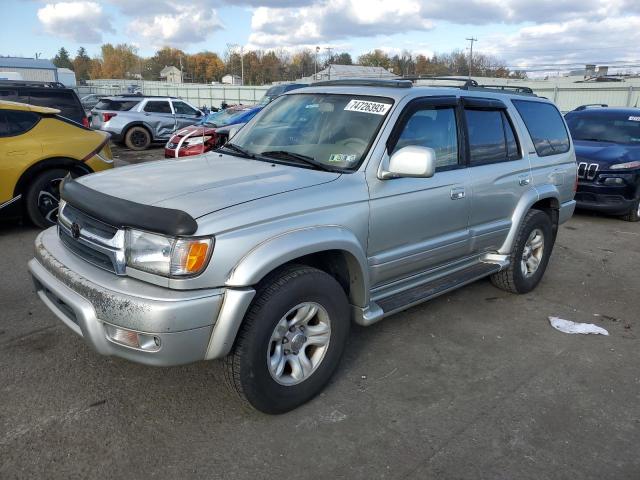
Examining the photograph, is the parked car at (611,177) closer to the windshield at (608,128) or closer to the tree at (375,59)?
the windshield at (608,128)

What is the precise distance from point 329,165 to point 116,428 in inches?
77.6

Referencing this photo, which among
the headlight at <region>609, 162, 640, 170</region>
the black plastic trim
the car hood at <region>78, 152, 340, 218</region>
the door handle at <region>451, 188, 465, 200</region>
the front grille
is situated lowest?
the headlight at <region>609, 162, 640, 170</region>

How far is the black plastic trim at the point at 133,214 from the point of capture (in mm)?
2480

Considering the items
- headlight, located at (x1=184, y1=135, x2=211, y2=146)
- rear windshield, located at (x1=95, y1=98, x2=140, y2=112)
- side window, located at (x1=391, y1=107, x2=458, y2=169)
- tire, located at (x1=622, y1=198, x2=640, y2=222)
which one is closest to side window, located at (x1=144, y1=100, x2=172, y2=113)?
rear windshield, located at (x1=95, y1=98, x2=140, y2=112)

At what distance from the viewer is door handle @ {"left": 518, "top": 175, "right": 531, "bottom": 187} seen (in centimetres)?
454

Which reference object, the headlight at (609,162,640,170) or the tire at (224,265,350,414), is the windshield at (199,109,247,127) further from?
the tire at (224,265,350,414)

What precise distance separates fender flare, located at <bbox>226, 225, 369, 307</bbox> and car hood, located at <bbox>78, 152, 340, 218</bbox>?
0.29m

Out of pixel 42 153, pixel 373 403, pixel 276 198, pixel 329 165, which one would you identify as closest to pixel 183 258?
pixel 276 198

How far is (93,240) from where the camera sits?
2.83 meters

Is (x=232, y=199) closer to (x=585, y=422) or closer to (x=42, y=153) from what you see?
(x=585, y=422)

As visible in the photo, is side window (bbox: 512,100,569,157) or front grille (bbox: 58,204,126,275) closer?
front grille (bbox: 58,204,126,275)

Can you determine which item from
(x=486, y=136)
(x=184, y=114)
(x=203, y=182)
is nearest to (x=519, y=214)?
(x=486, y=136)

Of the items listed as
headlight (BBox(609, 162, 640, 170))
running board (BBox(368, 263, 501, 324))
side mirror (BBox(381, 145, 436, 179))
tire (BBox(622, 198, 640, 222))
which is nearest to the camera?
side mirror (BBox(381, 145, 436, 179))

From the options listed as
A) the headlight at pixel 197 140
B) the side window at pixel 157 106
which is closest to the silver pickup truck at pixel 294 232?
the headlight at pixel 197 140
